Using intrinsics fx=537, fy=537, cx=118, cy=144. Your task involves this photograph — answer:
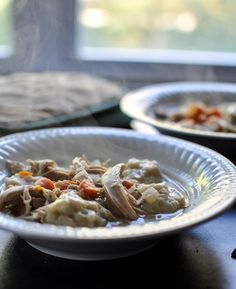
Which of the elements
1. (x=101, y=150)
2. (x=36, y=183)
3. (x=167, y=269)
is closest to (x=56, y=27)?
(x=101, y=150)

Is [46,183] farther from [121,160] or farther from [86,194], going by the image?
[121,160]

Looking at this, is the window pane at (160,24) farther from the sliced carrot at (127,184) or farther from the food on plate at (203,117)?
the sliced carrot at (127,184)

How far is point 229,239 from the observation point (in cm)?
98

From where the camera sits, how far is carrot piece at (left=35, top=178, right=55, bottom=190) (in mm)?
961

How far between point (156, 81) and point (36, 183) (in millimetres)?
1379

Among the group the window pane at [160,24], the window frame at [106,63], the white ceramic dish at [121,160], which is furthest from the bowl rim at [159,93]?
the window pane at [160,24]

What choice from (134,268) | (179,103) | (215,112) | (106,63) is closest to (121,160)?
(134,268)

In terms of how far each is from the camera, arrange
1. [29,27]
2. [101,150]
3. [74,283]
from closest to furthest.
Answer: [74,283] < [101,150] < [29,27]

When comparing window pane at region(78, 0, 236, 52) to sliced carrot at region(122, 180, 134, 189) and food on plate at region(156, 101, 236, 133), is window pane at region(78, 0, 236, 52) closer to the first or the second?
food on plate at region(156, 101, 236, 133)

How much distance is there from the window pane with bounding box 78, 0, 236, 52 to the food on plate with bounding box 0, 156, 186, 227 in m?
1.33

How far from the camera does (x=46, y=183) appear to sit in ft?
3.17

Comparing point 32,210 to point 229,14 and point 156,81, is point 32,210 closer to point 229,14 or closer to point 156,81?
point 156,81

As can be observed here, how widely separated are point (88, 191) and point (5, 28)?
1446 millimetres

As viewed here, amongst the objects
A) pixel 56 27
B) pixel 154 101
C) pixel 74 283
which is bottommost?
pixel 74 283
